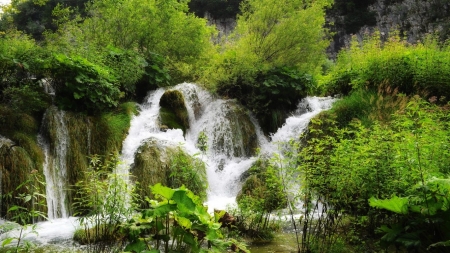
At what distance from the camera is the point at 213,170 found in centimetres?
929

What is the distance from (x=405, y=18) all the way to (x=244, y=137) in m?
26.2

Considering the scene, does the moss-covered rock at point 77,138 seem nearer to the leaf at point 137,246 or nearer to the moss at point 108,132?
the moss at point 108,132

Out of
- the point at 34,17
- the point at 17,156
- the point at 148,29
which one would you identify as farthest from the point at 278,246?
the point at 34,17

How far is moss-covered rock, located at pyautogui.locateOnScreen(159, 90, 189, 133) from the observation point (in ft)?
34.4

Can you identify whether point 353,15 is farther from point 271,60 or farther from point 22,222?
point 22,222

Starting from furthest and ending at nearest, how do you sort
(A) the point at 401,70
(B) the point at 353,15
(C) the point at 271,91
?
(B) the point at 353,15 → (C) the point at 271,91 → (A) the point at 401,70

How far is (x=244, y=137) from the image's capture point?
10406 millimetres

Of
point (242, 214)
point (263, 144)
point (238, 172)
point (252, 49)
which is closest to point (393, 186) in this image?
point (242, 214)

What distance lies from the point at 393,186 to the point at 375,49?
787cm

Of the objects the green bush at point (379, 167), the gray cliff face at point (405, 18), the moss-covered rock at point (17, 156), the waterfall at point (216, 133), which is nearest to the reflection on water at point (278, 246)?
the green bush at point (379, 167)

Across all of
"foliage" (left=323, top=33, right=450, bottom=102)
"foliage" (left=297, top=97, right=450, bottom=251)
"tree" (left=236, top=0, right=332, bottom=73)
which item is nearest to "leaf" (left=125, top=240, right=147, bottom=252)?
"foliage" (left=297, top=97, right=450, bottom=251)

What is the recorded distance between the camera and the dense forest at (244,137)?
353cm

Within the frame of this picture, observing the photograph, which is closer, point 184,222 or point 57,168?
point 184,222

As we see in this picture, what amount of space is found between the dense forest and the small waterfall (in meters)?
0.09
